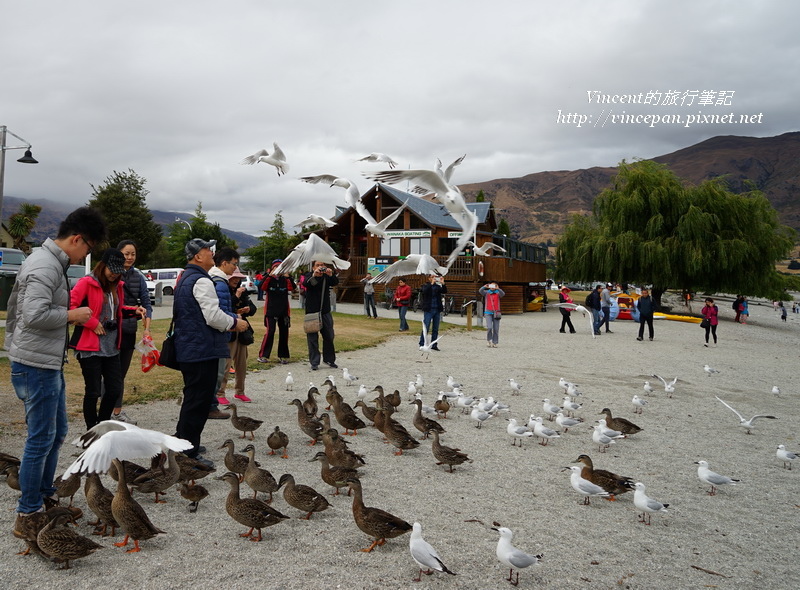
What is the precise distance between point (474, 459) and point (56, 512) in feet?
13.5

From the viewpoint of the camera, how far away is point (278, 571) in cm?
365

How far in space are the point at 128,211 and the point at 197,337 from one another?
4953 centimetres

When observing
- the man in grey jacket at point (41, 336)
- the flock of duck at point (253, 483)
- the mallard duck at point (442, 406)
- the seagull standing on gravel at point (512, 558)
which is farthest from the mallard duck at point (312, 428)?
the seagull standing on gravel at point (512, 558)

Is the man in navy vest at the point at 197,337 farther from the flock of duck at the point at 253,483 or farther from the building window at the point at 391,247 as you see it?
the building window at the point at 391,247

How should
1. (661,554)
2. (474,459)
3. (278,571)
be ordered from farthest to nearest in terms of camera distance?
(474,459) < (661,554) < (278,571)

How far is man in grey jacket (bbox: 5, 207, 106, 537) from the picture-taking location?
371 centimetres

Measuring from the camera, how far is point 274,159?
12.3 meters

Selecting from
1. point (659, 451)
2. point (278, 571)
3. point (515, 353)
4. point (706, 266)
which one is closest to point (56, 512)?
point (278, 571)

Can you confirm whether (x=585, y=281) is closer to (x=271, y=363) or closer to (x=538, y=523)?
(x=271, y=363)

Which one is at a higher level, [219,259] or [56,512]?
[219,259]

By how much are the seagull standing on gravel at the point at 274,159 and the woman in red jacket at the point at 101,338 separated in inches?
271

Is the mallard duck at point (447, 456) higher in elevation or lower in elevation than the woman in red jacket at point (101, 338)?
lower

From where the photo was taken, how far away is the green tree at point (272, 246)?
51312mm

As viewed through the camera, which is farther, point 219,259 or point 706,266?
point 706,266
